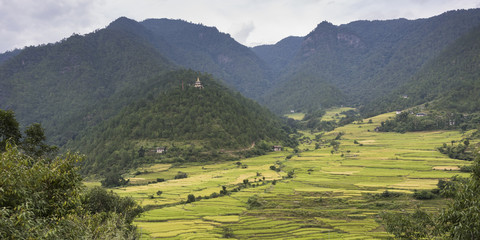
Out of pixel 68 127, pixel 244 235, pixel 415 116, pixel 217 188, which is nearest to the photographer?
pixel 244 235

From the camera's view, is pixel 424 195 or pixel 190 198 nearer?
pixel 424 195

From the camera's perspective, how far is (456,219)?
1773cm

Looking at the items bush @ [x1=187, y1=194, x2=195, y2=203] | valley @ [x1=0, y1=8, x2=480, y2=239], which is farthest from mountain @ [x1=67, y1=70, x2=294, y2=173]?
bush @ [x1=187, y1=194, x2=195, y2=203]

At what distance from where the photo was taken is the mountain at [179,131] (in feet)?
342

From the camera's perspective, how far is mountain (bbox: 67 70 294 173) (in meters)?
104

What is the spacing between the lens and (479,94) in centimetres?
14912

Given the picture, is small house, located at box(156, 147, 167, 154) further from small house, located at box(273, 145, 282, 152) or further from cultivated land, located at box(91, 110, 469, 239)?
small house, located at box(273, 145, 282, 152)

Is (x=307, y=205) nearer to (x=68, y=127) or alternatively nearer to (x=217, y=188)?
(x=217, y=188)

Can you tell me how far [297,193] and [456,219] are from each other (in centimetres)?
4331

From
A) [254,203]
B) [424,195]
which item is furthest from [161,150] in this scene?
[424,195]

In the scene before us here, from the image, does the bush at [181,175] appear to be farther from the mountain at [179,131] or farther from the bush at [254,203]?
the bush at [254,203]

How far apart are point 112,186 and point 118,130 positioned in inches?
1962

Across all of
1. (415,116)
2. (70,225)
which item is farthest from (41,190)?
(415,116)

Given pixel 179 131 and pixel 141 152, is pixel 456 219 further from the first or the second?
pixel 179 131
